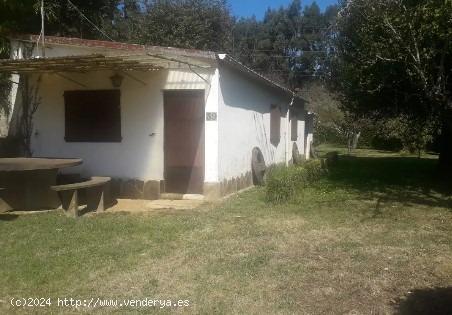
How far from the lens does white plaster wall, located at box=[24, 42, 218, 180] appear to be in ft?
28.5

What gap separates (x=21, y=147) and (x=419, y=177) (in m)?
11.3

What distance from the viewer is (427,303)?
12.2 ft

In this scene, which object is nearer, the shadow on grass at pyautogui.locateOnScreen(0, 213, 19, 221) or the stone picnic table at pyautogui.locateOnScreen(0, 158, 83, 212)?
the shadow on grass at pyautogui.locateOnScreen(0, 213, 19, 221)

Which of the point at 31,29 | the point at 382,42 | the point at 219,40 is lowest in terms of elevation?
the point at 382,42

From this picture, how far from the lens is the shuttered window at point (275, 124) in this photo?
43.7 feet

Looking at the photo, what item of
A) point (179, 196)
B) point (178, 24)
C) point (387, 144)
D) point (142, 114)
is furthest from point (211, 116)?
point (387, 144)

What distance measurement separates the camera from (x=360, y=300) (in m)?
3.81

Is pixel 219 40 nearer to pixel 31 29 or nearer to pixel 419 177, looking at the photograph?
pixel 31 29

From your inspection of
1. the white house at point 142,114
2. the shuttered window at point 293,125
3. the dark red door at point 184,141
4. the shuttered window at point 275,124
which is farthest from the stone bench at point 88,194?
the shuttered window at point 293,125

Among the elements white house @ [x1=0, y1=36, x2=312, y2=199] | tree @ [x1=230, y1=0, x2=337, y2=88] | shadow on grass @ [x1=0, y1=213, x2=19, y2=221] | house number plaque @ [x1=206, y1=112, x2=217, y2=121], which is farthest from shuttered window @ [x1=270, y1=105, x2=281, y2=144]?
tree @ [x1=230, y1=0, x2=337, y2=88]

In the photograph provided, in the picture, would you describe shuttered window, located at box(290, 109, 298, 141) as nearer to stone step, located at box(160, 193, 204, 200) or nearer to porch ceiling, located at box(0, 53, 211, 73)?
stone step, located at box(160, 193, 204, 200)

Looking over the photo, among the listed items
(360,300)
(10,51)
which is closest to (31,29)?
(10,51)

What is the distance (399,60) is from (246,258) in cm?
593

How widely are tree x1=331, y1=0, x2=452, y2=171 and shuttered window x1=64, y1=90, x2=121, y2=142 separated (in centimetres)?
566
